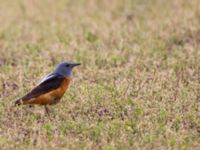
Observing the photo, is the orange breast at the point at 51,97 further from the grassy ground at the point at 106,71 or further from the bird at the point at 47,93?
the grassy ground at the point at 106,71

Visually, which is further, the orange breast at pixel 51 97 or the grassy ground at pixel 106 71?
the orange breast at pixel 51 97

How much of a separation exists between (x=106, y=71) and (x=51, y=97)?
2111 millimetres

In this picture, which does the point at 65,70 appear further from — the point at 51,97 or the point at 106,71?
the point at 106,71

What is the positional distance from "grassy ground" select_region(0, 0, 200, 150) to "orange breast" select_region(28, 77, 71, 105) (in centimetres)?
15

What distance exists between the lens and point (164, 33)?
1273cm

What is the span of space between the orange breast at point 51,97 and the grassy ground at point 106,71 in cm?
15

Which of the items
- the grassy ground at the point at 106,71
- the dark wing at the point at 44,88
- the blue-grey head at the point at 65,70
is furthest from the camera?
the blue-grey head at the point at 65,70

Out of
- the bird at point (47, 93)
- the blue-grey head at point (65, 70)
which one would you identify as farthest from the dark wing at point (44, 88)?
the blue-grey head at point (65, 70)

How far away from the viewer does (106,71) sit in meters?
10.7

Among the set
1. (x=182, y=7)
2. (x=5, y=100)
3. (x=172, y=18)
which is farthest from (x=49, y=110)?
(x=182, y=7)

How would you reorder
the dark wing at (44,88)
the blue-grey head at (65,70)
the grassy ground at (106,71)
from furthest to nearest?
the blue-grey head at (65,70) → the dark wing at (44,88) → the grassy ground at (106,71)

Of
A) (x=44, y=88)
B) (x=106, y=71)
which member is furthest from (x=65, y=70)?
(x=106, y=71)

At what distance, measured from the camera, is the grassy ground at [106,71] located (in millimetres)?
7910

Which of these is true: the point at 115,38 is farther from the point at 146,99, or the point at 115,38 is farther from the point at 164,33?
the point at 146,99
